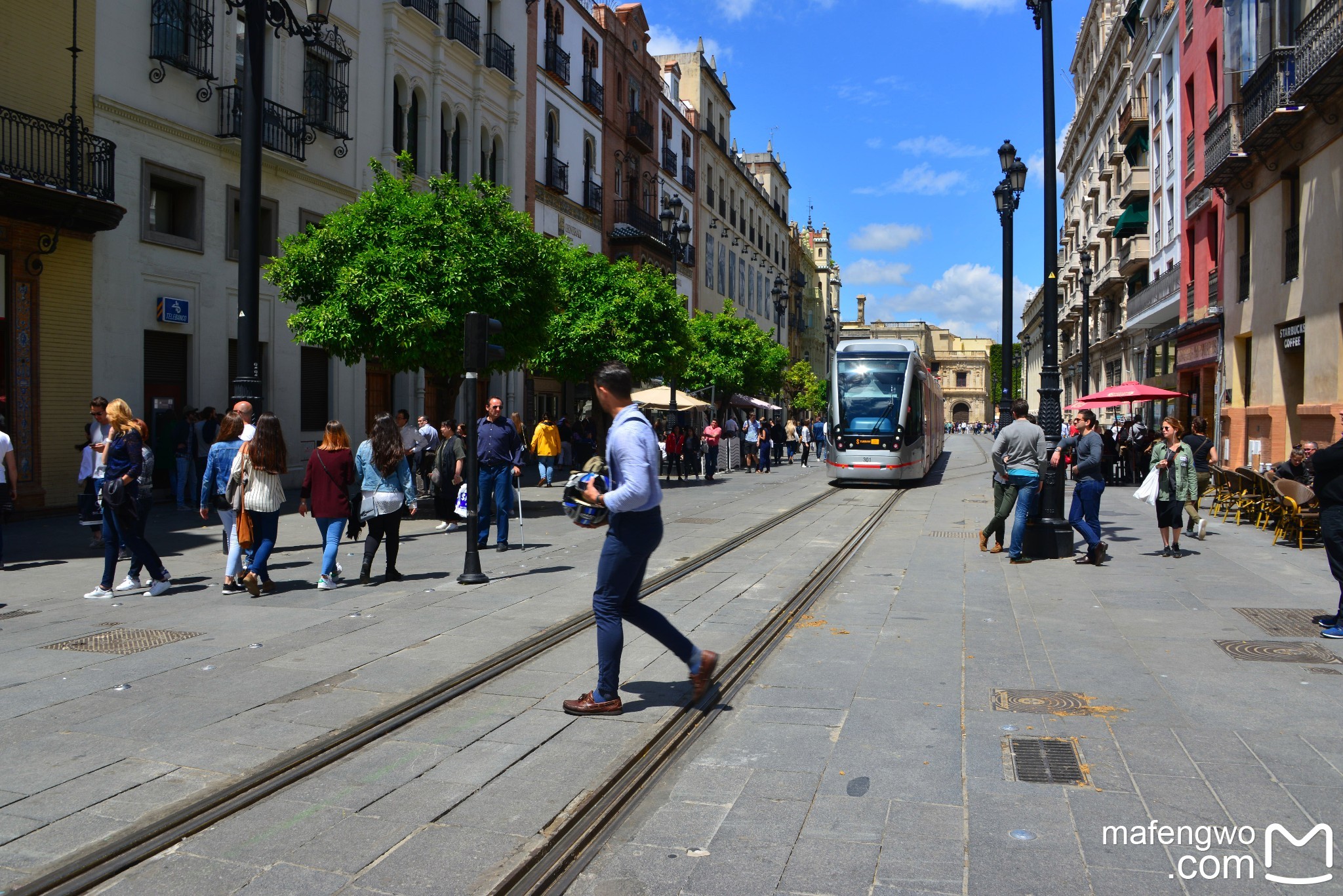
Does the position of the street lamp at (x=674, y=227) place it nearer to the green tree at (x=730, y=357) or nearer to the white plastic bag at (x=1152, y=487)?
the green tree at (x=730, y=357)

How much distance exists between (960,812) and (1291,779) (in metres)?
1.58

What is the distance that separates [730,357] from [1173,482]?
27674 mm

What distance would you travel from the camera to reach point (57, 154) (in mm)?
14945

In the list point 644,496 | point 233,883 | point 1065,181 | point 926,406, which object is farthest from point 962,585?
point 1065,181

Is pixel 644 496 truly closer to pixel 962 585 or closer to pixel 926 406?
pixel 962 585

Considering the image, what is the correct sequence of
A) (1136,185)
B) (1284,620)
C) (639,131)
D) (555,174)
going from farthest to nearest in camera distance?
(639,131) → (1136,185) → (555,174) → (1284,620)

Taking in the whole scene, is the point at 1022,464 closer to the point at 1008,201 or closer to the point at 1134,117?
the point at 1008,201

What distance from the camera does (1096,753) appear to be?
Answer: 4.75m

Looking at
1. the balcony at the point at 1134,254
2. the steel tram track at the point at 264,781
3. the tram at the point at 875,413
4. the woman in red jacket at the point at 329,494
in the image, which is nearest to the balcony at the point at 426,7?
the tram at the point at 875,413

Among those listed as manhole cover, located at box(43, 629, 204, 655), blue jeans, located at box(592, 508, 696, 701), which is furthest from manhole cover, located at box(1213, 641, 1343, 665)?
manhole cover, located at box(43, 629, 204, 655)

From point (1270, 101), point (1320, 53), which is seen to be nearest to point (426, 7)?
point (1270, 101)

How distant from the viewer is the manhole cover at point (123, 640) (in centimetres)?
682

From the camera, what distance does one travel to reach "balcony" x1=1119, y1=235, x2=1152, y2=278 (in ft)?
117

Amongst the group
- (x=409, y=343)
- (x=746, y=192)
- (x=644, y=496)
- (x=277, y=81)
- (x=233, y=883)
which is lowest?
(x=233, y=883)
